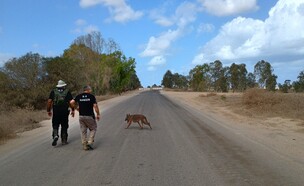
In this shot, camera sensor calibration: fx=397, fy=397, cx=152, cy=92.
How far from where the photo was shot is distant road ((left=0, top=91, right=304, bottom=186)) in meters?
7.23

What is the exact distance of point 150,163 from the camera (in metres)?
8.67

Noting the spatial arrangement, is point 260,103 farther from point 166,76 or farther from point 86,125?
point 166,76

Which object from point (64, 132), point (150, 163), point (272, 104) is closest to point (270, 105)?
point (272, 104)

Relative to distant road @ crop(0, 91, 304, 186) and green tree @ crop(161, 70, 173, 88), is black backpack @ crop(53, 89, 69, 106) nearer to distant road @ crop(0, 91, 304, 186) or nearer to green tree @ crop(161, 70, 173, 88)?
distant road @ crop(0, 91, 304, 186)

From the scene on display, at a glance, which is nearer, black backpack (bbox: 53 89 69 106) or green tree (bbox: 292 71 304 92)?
black backpack (bbox: 53 89 69 106)

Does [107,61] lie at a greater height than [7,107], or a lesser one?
greater

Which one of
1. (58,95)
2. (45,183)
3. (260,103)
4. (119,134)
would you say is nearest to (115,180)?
(45,183)

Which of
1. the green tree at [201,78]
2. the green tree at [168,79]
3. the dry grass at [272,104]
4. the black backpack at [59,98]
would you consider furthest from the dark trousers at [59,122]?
the green tree at [168,79]

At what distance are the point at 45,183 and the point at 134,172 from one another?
1721 millimetres

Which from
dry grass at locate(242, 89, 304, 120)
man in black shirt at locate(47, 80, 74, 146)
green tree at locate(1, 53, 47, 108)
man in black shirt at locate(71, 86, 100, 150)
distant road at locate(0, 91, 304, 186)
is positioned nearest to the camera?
distant road at locate(0, 91, 304, 186)

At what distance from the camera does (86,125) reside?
1109 cm

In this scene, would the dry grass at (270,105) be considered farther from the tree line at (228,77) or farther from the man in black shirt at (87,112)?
the tree line at (228,77)

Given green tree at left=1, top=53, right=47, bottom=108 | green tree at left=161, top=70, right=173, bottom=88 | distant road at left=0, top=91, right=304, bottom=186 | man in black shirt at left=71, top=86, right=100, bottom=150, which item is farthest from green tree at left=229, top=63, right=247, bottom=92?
man in black shirt at left=71, top=86, right=100, bottom=150

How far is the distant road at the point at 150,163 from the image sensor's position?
23.7 feet
